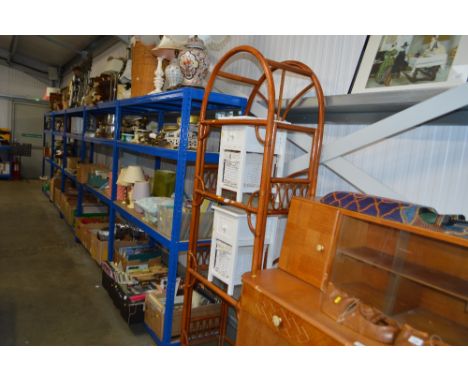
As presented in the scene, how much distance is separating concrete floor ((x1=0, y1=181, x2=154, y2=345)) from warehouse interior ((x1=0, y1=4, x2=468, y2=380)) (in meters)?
0.02

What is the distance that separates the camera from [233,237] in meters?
1.78

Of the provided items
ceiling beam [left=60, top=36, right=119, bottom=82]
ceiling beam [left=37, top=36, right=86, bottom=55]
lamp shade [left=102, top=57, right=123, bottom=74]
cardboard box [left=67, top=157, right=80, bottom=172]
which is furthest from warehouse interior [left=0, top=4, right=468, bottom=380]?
ceiling beam [left=37, top=36, right=86, bottom=55]

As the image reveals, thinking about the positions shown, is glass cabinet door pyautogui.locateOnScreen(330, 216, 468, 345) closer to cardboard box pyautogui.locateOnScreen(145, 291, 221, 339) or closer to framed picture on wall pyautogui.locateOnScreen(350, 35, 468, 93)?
framed picture on wall pyautogui.locateOnScreen(350, 35, 468, 93)

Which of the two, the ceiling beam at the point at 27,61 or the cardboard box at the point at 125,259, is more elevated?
the ceiling beam at the point at 27,61

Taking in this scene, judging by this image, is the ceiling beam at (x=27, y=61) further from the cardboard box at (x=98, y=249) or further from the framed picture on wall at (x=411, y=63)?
the framed picture on wall at (x=411, y=63)

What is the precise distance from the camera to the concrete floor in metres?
2.45

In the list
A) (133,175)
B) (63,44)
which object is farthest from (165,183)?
(63,44)

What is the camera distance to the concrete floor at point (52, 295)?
2.45 m

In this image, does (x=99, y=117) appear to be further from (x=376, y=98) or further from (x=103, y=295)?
(x=376, y=98)

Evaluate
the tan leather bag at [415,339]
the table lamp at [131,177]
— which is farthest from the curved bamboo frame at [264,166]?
the table lamp at [131,177]

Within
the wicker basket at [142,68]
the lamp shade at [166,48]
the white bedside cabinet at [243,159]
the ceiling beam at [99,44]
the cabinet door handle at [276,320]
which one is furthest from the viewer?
the ceiling beam at [99,44]

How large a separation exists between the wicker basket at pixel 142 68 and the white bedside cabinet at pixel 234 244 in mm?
1550
